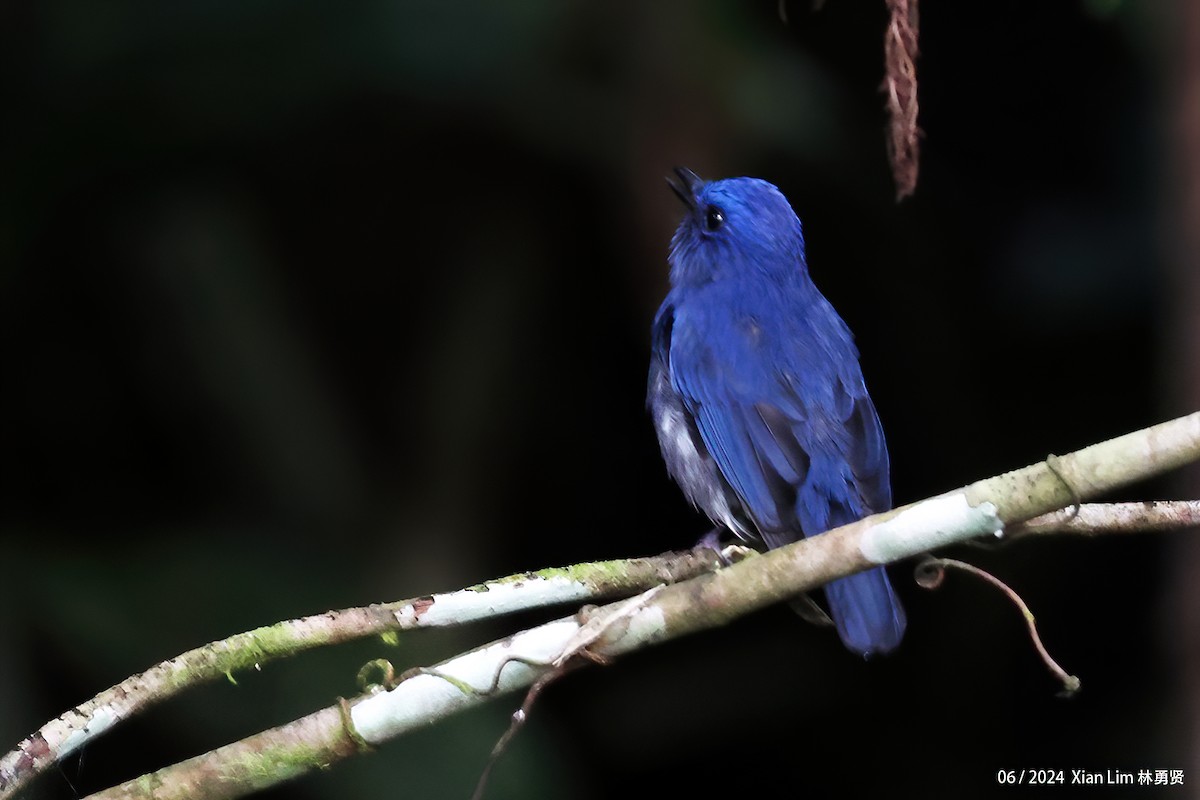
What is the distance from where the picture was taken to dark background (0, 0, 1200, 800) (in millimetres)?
3939

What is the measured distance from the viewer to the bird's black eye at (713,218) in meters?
3.89

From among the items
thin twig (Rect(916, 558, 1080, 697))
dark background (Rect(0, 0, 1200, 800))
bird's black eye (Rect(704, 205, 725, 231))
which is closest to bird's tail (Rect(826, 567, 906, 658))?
thin twig (Rect(916, 558, 1080, 697))

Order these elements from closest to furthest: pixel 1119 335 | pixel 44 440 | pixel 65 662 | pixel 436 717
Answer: pixel 436 717 → pixel 65 662 → pixel 44 440 → pixel 1119 335

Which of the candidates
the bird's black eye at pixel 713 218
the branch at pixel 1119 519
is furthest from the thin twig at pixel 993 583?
the bird's black eye at pixel 713 218

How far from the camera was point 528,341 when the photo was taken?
4.67 metres

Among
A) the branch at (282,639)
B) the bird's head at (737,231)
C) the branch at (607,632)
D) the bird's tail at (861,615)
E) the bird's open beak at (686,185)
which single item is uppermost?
the bird's open beak at (686,185)

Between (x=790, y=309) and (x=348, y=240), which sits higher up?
(x=348, y=240)

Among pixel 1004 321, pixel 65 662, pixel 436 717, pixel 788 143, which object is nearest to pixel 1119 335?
pixel 1004 321

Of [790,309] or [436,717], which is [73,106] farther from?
[436,717]

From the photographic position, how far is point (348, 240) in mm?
4727

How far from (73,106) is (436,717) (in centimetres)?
255

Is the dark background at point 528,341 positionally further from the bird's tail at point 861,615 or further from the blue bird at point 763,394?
the bird's tail at point 861,615

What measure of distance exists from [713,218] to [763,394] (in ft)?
2.28

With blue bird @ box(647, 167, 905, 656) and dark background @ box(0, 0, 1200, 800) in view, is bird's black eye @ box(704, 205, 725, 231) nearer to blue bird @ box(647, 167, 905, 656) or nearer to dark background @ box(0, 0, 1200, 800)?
blue bird @ box(647, 167, 905, 656)
